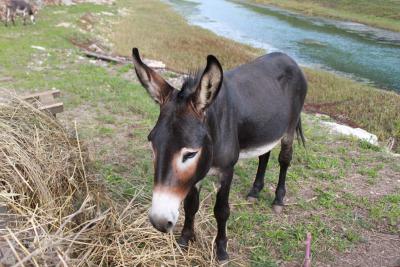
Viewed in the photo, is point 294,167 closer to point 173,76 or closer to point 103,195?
point 103,195

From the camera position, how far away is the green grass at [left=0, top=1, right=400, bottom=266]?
445 cm

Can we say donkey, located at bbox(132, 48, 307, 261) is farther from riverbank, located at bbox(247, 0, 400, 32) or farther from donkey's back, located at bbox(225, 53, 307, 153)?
riverbank, located at bbox(247, 0, 400, 32)

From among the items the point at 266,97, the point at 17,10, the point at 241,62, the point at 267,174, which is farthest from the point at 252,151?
the point at 17,10

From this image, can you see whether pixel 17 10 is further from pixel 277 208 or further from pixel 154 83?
pixel 154 83

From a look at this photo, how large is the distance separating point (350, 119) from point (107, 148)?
695 centimetres

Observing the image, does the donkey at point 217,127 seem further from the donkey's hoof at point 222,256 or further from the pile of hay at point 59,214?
the pile of hay at point 59,214

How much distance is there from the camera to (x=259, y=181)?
520 cm

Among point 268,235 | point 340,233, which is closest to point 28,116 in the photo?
point 268,235

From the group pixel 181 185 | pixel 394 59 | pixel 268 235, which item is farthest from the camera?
pixel 394 59

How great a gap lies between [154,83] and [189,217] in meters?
1.53

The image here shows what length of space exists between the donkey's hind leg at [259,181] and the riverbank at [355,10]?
995 inches

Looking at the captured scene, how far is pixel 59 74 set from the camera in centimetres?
971

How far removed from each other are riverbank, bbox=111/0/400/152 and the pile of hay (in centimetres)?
695

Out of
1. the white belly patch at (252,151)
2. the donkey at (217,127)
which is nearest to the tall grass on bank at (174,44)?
the donkey at (217,127)
